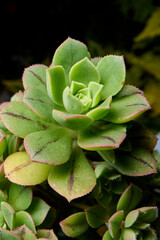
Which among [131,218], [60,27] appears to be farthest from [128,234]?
[60,27]

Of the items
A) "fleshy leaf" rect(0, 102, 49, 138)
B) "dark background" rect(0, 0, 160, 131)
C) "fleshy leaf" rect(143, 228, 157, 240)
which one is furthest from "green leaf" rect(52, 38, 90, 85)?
"dark background" rect(0, 0, 160, 131)

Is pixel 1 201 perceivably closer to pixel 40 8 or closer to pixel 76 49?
pixel 76 49

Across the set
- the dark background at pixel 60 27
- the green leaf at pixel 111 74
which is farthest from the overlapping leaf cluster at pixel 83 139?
the dark background at pixel 60 27

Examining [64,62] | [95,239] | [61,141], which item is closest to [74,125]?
[61,141]

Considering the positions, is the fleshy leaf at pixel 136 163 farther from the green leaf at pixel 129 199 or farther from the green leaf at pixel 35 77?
the green leaf at pixel 35 77

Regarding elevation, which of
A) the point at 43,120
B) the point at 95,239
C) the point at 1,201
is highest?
the point at 43,120

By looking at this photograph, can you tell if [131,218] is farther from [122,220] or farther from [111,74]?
[111,74]

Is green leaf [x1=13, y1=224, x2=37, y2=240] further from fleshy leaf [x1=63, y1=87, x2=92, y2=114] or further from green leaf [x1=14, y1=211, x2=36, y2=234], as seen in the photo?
fleshy leaf [x1=63, y1=87, x2=92, y2=114]
